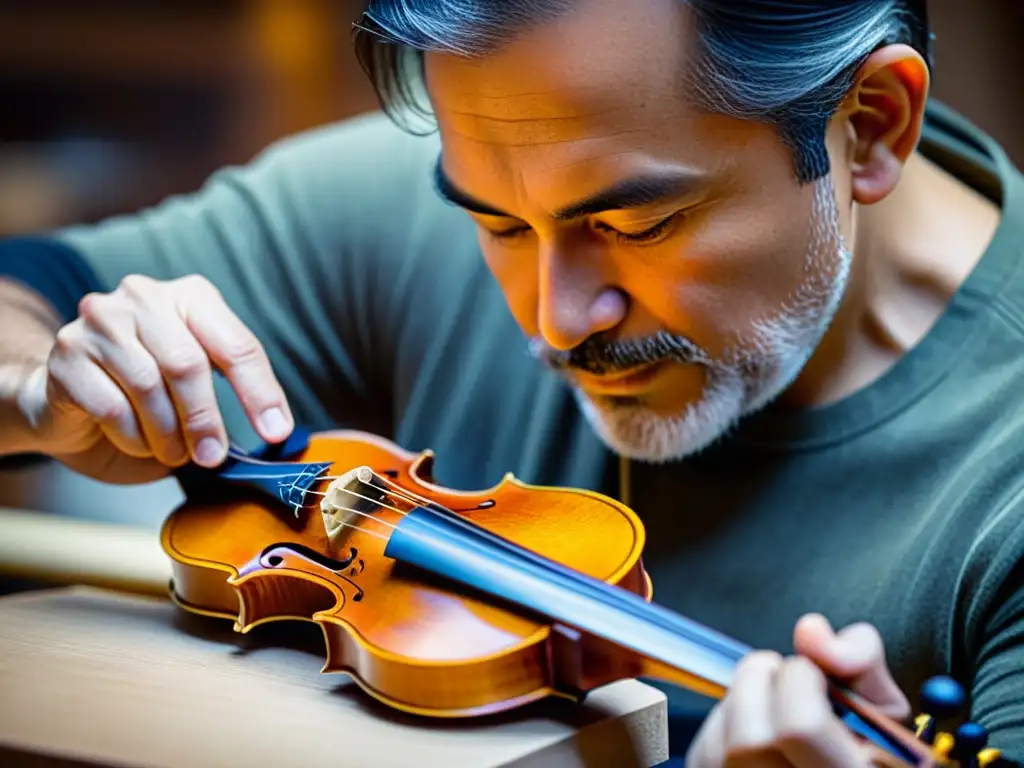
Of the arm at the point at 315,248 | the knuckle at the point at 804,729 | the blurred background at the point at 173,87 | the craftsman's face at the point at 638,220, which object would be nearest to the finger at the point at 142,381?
the craftsman's face at the point at 638,220

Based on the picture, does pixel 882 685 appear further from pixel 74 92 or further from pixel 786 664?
pixel 74 92

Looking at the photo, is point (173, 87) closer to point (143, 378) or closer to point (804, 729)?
point (143, 378)

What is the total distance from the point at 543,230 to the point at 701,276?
12 cm

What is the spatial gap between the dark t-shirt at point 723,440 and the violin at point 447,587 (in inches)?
5.9

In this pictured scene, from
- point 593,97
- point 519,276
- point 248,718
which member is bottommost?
point 248,718

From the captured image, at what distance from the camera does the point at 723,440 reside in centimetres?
104

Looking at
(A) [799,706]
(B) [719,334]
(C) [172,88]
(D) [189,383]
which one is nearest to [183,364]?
(D) [189,383]

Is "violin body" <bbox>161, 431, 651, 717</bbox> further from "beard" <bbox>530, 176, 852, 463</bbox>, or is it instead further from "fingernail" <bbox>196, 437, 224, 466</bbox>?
"beard" <bbox>530, 176, 852, 463</bbox>

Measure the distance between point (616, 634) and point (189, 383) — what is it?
1.28ft

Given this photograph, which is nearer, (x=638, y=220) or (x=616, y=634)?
(x=616, y=634)

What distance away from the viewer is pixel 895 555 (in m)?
0.93

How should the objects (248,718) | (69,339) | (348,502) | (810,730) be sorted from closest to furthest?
1. (810,730)
2. (248,718)
3. (348,502)
4. (69,339)

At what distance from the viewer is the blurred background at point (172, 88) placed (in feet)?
5.44

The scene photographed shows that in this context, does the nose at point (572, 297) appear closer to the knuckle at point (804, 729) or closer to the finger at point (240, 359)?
the finger at point (240, 359)
